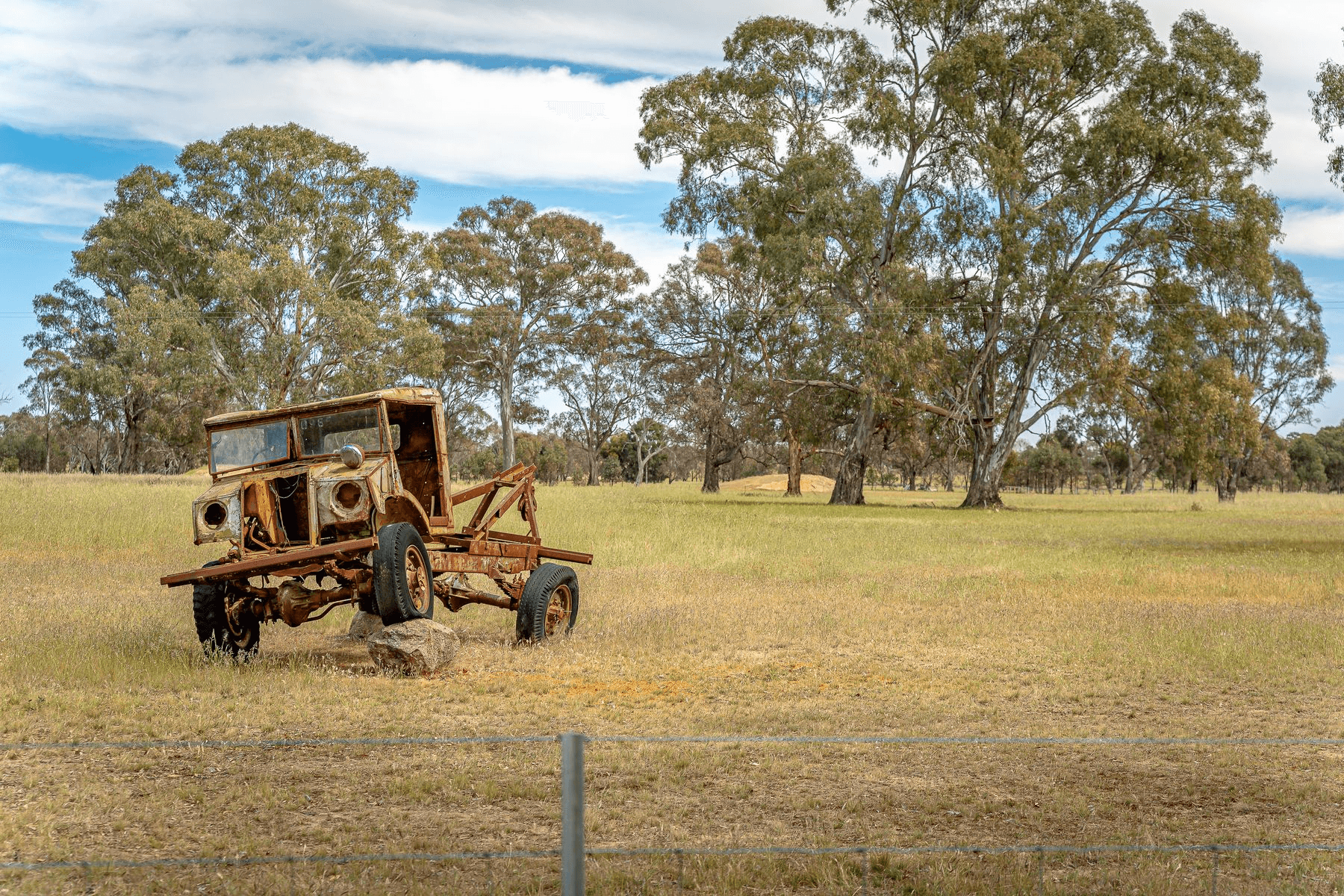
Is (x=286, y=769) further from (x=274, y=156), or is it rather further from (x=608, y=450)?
(x=608, y=450)

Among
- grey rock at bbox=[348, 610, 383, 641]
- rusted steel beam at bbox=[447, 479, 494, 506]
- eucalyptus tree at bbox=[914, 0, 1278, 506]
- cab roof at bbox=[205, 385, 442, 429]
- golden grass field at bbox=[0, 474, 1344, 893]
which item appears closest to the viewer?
golden grass field at bbox=[0, 474, 1344, 893]

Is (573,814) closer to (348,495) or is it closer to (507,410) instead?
(348,495)

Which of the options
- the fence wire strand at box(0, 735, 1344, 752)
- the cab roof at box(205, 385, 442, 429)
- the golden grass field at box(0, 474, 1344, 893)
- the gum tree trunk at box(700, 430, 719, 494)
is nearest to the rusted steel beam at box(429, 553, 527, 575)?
the golden grass field at box(0, 474, 1344, 893)

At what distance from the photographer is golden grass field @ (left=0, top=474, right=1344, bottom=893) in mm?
5855

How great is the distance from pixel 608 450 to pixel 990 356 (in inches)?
2452

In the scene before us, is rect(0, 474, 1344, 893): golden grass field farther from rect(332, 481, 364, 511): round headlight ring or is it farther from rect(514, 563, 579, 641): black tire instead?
rect(332, 481, 364, 511): round headlight ring

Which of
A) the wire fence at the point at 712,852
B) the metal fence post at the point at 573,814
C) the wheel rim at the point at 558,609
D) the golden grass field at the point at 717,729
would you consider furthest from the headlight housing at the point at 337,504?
the metal fence post at the point at 573,814

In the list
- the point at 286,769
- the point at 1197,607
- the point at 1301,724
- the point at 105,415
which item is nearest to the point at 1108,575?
the point at 1197,607

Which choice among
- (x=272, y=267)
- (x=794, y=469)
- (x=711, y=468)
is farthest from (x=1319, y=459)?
(x=272, y=267)

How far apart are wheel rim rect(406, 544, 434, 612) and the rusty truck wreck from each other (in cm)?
1

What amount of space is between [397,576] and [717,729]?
133 inches

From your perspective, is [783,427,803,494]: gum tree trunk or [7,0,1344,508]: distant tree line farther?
[783,427,803,494]: gum tree trunk

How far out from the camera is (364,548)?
1048 centimetres

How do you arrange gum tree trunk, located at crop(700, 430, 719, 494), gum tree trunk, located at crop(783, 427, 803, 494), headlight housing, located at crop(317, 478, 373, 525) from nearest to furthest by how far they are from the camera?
headlight housing, located at crop(317, 478, 373, 525), gum tree trunk, located at crop(783, 427, 803, 494), gum tree trunk, located at crop(700, 430, 719, 494)
